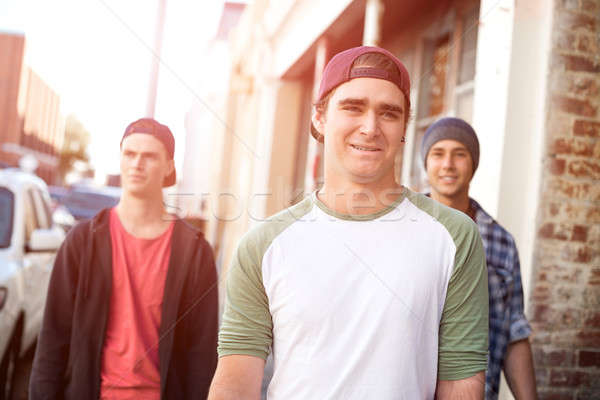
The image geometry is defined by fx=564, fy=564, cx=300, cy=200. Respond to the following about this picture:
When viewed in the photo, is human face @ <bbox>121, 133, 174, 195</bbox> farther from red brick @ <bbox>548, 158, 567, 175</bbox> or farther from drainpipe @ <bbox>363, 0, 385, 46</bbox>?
drainpipe @ <bbox>363, 0, 385, 46</bbox>

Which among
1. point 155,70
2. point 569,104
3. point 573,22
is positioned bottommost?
point 569,104

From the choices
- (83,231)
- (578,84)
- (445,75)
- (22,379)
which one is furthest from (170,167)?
(445,75)

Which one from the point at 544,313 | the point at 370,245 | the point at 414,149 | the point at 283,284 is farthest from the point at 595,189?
the point at 414,149

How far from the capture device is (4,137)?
43.2 metres

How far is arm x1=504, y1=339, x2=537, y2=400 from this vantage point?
2367 millimetres

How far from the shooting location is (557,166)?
301 centimetres

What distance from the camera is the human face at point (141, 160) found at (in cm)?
240

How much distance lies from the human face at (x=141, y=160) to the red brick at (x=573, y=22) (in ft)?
7.23

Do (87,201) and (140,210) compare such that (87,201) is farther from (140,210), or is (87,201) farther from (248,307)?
(248,307)

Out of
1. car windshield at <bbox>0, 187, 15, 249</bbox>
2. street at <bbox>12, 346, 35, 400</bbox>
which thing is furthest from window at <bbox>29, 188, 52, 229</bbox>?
street at <bbox>12, 346, 35, 400</bbox>

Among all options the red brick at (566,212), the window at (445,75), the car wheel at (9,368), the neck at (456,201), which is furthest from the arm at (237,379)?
the window at (445,75)

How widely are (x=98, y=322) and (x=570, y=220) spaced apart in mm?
2420

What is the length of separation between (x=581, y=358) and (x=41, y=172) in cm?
5325

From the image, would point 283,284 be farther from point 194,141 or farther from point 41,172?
point 41,172
